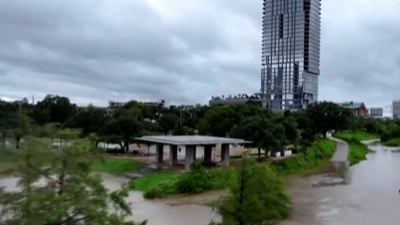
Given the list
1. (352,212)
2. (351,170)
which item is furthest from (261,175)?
(351,170)

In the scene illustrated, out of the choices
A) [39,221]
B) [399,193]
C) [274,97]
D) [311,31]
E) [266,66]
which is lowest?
[399,193]

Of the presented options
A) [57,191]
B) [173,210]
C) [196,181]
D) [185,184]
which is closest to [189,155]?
[196,181]

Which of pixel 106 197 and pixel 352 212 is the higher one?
pixel 106 197

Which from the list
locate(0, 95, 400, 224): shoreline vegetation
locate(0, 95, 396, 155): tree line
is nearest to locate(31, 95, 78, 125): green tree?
locate(0, 95, 396, 155): tree line

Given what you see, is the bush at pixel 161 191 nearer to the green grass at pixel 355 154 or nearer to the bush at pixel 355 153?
the green grass at pixel 355 154

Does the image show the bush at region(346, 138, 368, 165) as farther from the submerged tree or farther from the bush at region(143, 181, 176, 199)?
the submerged tree

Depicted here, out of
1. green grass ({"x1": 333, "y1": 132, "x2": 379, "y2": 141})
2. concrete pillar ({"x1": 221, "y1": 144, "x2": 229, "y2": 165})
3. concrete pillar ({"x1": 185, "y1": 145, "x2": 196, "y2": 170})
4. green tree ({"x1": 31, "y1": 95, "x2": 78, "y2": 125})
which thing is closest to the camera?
concrete pillar ({"x1": 185, "y1": 145, "x2": 196, "y2": 170})

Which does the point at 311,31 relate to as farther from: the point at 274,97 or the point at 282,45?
the point at 274,97

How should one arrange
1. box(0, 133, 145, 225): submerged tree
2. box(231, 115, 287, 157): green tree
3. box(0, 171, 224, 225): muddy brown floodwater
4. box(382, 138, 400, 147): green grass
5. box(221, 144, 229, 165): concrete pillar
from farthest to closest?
box(382, 138, 400, 147): green grass, box(221, 144, 229, 165): concrete pillar, box(231, 115, 287, 157): green tree, box(0, 171, 224, 225): muddy brown floodwater, box(0, 133, 145, 225): submerged tree

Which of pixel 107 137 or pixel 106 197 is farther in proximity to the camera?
pixel 107 137
